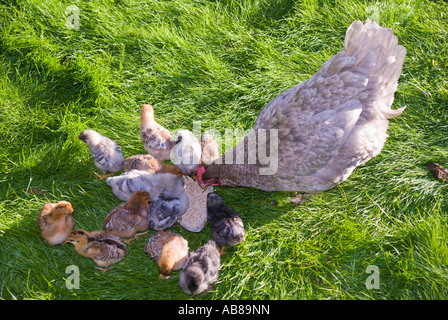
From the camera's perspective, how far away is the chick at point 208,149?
471 cm

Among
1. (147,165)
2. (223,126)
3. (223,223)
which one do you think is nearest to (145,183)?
(147,165)

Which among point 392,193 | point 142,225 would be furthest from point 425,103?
point 142,225

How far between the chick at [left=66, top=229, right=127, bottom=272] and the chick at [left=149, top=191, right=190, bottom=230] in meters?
0.44

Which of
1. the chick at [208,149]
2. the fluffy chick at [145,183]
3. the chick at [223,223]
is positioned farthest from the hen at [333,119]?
the fluffy chick at [145,183]

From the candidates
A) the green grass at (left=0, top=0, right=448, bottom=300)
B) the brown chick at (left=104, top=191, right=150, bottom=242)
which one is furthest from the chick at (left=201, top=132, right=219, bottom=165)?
the brown chick at (left=104, top=191, right=150, bottom=242)

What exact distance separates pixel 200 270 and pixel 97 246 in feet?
3.73

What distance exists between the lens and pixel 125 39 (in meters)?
5.66

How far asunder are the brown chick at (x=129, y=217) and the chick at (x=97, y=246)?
125 mm

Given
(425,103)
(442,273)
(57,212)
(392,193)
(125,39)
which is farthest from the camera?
(125,39)

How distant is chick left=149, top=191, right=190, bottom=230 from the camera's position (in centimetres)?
424

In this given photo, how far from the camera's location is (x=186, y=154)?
4.57 metres

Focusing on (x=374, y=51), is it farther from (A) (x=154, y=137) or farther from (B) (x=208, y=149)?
(A) (x=154, y=137)
